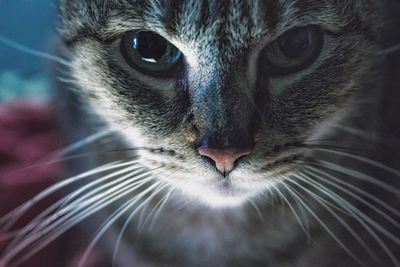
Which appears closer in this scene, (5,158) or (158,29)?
(158,29)

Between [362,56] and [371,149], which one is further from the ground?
[362,56]

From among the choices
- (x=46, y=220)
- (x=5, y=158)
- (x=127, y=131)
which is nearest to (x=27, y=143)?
(x=5, y=158)

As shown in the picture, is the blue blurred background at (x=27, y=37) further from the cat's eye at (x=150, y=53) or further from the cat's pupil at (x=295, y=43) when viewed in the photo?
the cat's pupil at (x=295, y=43)

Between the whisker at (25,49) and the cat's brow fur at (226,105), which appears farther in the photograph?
the whisker at (25,49)

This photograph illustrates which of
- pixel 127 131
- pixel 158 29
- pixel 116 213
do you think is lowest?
pixel 116 213

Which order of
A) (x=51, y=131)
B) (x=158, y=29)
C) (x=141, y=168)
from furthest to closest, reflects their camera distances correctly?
(x=51, y=131) < (x=141, y=168) < (x=158, y=29)

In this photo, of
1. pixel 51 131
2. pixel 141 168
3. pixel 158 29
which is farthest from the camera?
pixel 51 131

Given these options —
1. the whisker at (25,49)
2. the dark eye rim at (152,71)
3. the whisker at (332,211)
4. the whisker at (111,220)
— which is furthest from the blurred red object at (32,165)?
the whisker at (332,211)

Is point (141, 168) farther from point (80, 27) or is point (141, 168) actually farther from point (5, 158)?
point (5, 158)
